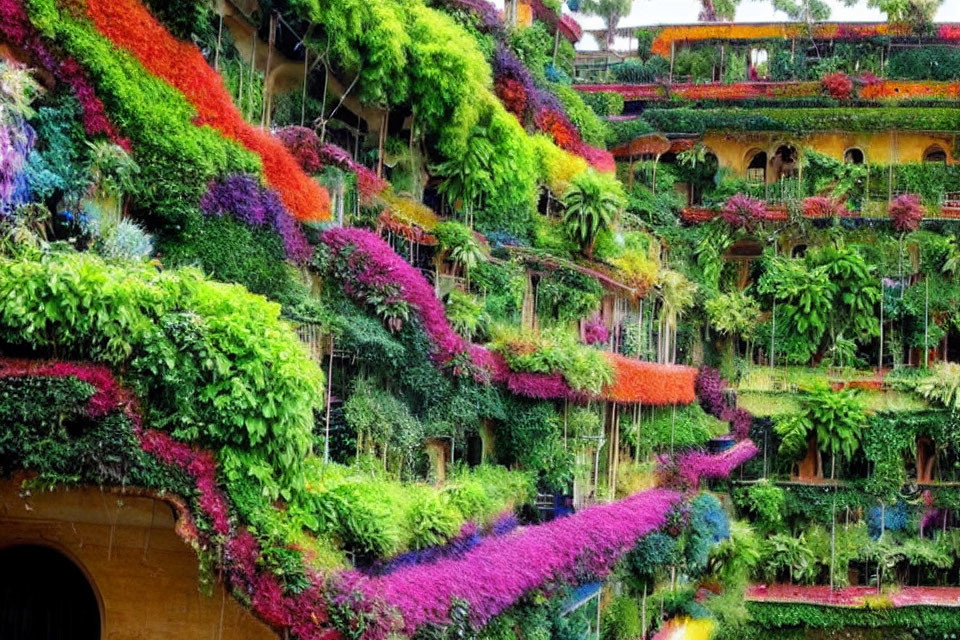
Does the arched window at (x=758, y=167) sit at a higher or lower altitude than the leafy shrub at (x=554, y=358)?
higher

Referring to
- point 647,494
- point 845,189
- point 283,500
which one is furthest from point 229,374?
point 845,189

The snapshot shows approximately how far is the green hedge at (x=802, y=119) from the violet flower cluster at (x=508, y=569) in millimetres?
21398

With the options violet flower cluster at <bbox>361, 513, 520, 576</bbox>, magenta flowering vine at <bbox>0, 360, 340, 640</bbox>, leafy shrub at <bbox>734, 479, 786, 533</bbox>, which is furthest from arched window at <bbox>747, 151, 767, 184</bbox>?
magenta flowering vine at <bbox>0, 360, 340, 640</bbox>

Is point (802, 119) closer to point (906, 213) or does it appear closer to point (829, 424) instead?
point (906, 213)

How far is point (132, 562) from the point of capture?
14.5 metres

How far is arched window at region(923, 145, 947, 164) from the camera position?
144 ft

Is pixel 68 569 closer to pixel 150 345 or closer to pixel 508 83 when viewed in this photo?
pixel 150 345

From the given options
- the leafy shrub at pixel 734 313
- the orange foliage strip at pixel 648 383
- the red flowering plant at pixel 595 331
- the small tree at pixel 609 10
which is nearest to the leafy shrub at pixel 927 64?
the leafy shrub at pixel 734 313

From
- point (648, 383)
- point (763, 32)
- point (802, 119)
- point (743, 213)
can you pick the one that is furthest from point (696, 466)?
point (763, 32)

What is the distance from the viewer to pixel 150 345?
42.6ft

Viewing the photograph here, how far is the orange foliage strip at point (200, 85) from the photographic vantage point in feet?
56.1

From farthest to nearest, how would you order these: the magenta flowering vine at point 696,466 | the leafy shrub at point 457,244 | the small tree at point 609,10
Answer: the small tree at point 609,10, the magenta flowering vine at point 696,466, the leafy shrub at point 457,244

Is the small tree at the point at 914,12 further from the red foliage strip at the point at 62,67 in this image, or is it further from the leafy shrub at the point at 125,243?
the leafy shrub at the point at 125,243

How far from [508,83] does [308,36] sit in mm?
10292
